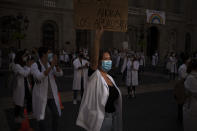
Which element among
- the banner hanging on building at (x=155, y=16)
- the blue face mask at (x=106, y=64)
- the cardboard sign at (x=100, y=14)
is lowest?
the blue face mask at (x=106, y=64)

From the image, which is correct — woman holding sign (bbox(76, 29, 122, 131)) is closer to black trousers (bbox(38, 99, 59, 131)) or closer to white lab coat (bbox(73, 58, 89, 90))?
black trousers (bbox(38, 99, 59, 131))

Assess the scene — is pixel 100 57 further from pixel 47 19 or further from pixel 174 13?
pixel 174 13

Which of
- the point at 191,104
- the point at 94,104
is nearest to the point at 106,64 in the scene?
the point at 94,104

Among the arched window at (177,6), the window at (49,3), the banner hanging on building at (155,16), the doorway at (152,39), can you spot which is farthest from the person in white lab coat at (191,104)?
the arched window at (177,6)

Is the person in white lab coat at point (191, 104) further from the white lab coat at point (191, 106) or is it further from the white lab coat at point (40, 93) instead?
the white lab coat at point (40, 93)

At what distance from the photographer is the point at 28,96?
633 cm

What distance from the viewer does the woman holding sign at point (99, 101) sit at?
3035mm

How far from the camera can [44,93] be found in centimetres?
432

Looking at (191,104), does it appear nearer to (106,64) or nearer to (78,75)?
(106,64)

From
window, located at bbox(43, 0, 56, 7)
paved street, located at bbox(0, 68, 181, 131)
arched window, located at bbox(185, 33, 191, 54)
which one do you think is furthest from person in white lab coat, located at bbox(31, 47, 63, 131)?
arched window, located at bbox(185, 33, 191, 54)

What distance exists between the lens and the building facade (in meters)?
23.7

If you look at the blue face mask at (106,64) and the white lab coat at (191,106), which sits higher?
the blue face mask at (106,64)

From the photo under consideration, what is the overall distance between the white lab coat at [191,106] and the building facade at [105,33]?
14.0 meters

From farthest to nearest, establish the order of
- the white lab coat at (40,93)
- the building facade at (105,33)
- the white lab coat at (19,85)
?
the building facade at (105,33) → the white lab coat at (19,85) → the white lab coat at (40,93)
